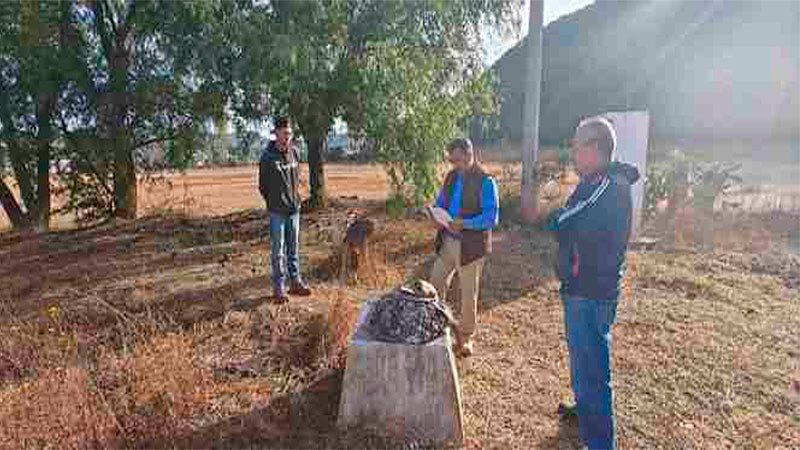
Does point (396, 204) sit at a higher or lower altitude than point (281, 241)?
higher

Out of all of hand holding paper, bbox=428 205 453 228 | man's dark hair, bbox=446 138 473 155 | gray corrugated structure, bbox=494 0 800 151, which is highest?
gray corrugated structure, bbox=494 0 800 151

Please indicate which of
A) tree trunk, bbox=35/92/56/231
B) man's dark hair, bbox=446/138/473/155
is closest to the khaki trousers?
man's dark hair, bbox=446/138/473/155

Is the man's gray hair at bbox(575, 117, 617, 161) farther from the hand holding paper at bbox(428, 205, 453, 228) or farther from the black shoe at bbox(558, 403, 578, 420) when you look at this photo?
the black shoe at bbox(558, 403, 578, 420)

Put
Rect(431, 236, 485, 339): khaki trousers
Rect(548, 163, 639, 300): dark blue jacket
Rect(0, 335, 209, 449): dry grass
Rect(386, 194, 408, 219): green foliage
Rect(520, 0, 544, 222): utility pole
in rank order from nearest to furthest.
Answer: Rect(548, 163, 639, 300): dark blue jacket
Rect(0, 335, 209, 449): dry grass
Rect(431, 236, 485, 339): khaki trousers
Rect(386, 194, 408, 219): green foliage
Rect(520, 0, 544, 222): utility pole

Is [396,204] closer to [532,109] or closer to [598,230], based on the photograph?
[532,109]

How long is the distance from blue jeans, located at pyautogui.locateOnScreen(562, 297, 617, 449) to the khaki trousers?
1.01 m

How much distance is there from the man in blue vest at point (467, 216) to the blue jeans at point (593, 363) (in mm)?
966

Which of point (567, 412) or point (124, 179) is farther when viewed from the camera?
point (124, 179)

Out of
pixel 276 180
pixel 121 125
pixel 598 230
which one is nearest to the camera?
pixel 598 230

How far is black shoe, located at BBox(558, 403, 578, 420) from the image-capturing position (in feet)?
9.08

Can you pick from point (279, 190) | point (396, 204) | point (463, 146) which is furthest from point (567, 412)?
point (396, 204)

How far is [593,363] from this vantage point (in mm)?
2201

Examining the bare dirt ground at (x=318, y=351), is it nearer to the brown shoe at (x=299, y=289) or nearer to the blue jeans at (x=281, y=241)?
the brown shoe at (x=299, y=289)

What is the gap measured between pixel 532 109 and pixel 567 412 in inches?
223
